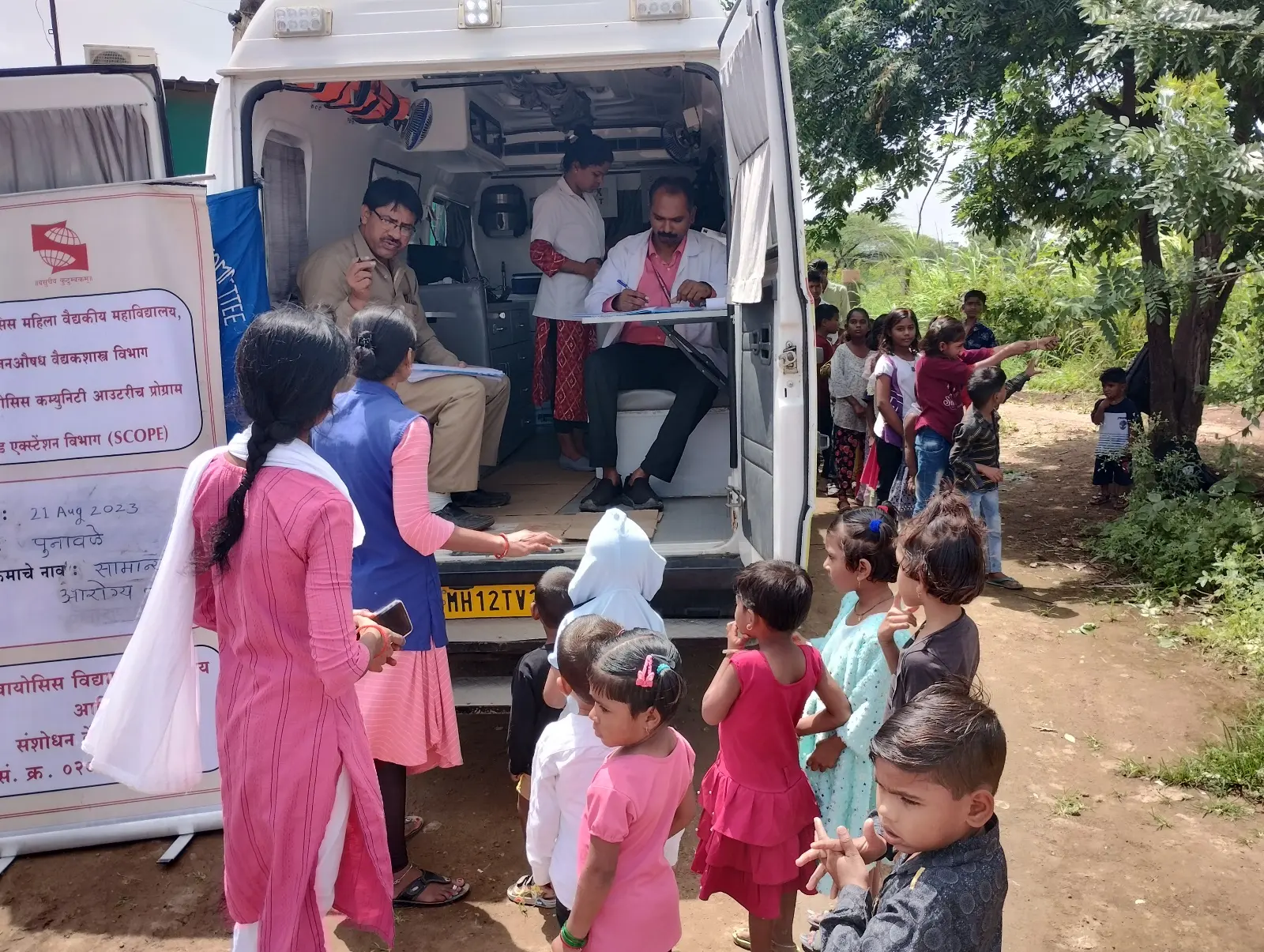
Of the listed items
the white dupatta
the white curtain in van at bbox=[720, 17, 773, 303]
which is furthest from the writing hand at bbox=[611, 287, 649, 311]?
the white dupatta

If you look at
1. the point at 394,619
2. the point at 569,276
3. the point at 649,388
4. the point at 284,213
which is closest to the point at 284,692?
the point at 394,619

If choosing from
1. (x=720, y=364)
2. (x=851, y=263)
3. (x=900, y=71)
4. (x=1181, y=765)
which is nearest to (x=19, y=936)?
(x=720, y=364)

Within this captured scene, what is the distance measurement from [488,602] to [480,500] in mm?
1023

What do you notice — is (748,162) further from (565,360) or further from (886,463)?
(886,463)

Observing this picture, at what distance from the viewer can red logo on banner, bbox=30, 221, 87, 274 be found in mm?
3121

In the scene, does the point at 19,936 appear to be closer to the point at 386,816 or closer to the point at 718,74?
the point at 386,816

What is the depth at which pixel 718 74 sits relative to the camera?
145 inches

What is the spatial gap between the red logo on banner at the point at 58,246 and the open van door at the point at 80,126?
0.15m

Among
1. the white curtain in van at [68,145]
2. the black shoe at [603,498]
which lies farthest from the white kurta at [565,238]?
the white curtain in van at [68,145]

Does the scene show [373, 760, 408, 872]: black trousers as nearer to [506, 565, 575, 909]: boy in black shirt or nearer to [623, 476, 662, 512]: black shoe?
[506, 565, 575, 909]: boy in black shirt

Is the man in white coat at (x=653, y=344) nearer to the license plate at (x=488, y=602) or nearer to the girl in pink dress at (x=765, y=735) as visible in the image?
the license plate at (x=488, y=602)

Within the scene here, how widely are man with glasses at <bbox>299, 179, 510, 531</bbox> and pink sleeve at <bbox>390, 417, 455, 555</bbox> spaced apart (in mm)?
1099

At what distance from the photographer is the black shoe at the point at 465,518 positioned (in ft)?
13.5

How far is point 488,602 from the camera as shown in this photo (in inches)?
141
